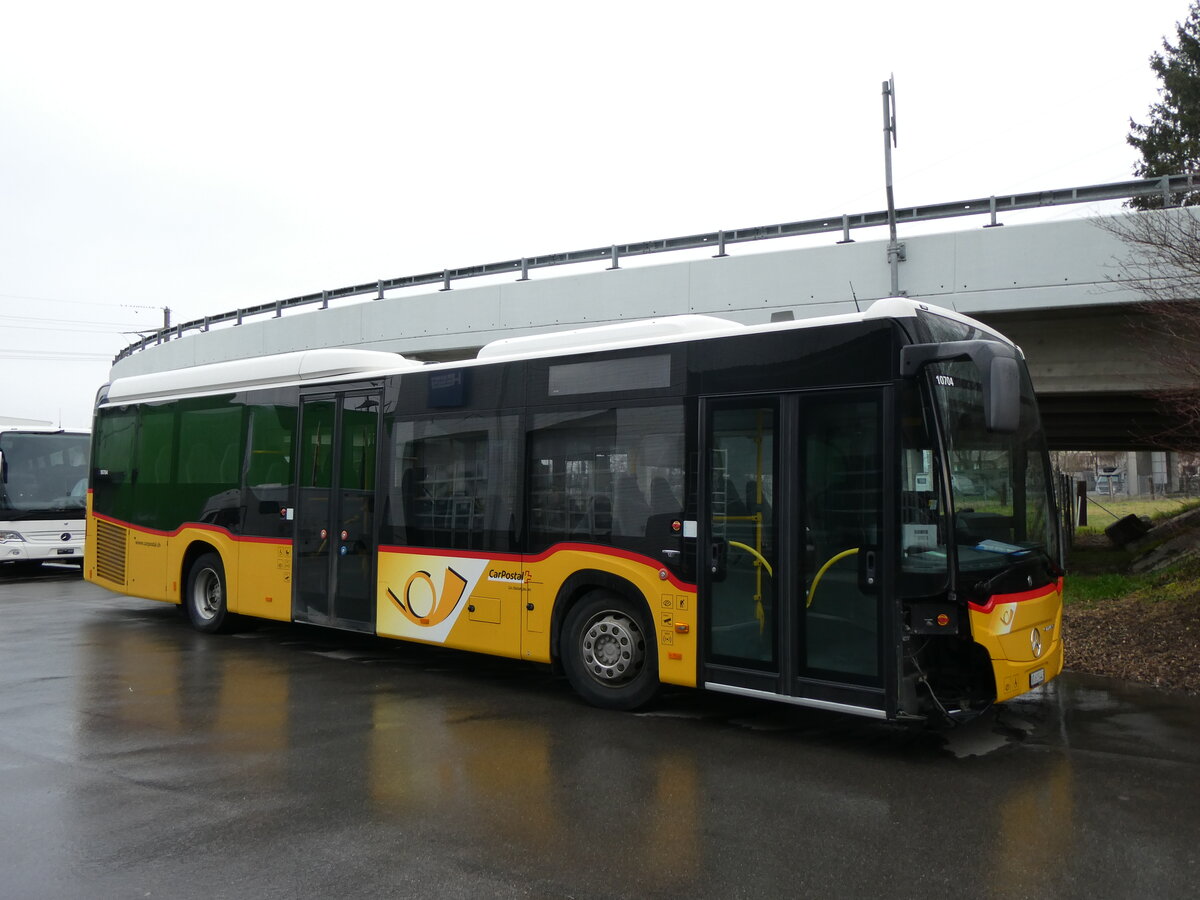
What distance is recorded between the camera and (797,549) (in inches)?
253

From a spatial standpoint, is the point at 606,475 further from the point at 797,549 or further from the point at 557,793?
the point at 557,793

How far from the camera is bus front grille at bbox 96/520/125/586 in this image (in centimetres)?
1266

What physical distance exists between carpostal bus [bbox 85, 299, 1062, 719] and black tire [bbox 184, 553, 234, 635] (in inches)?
34.3

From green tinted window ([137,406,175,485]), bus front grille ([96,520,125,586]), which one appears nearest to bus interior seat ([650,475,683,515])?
green tinted window ([137,406,175,485])

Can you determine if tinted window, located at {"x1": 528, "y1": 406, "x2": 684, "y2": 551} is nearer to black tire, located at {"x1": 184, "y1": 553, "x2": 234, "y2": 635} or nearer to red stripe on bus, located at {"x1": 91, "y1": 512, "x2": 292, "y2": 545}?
red stripe on bus, located at {"x1": 91, "y1": 512, "x2": 292, "y2": 545}

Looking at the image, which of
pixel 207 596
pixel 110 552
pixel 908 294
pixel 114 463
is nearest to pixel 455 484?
pixel 207 596

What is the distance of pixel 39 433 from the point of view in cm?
1862

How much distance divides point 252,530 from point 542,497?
14.7ft

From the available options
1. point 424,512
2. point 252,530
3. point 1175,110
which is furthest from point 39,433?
point 1175,110

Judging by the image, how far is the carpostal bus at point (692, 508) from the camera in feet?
19.7

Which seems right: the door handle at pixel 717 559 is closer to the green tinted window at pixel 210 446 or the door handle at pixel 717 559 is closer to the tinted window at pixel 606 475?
the tinted window at pixel 606 475

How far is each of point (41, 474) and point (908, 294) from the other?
16.5 metres

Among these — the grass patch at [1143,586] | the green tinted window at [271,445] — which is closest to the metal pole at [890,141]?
the grass patch at [1143,586]

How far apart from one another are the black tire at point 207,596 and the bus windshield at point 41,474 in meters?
7.78
